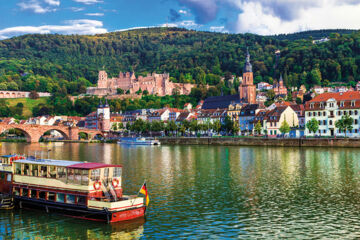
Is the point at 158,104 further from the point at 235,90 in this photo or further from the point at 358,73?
the point at 358,73

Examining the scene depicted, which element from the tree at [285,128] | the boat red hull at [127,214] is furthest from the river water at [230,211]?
the tree at [285,128]

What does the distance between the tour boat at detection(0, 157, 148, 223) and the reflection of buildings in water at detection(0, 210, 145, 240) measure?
448 mm

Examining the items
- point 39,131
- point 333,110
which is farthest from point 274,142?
point 39,131

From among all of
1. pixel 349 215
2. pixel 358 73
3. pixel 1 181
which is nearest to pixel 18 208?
pixel 1 181

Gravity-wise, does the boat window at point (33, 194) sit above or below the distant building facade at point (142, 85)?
below

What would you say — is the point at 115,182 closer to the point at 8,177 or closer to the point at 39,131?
the point at 8,177

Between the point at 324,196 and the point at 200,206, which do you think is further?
the point at 324,196

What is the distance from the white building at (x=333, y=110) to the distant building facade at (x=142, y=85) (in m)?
94.4

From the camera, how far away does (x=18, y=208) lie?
2309cm

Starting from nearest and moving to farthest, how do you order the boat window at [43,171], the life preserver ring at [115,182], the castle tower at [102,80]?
the life preserver ring at [115,182] < the boat window at [43,171] < the castle tower at [102,80]

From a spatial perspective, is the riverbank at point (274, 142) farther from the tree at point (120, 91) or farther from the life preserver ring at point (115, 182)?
the tree at point (120, 91)

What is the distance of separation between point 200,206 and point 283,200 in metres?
4.98

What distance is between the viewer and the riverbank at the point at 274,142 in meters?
60.0

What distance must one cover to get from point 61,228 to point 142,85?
153 meters
